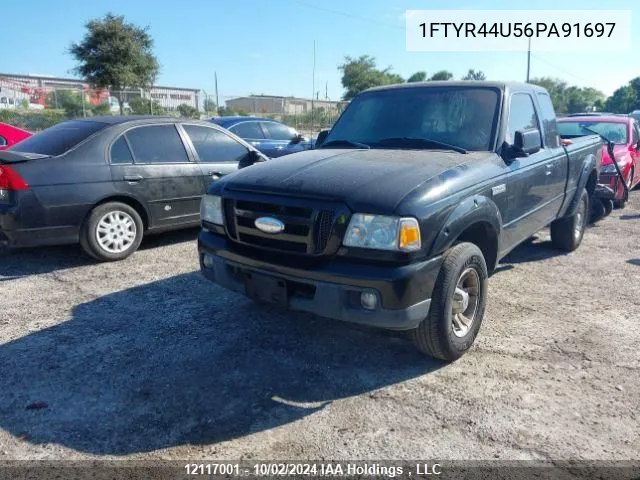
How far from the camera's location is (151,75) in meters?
28.9

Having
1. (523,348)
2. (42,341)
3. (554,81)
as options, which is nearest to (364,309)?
(523,348)

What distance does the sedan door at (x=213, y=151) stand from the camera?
6.46 metres

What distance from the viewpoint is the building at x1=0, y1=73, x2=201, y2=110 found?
77.5 ft

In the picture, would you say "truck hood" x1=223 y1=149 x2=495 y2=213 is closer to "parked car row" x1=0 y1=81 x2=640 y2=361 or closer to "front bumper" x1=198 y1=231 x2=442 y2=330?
"parked car row" x1=0 y1=81 x2=640 y2=361

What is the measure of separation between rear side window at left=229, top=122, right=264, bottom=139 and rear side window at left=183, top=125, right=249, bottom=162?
440cm

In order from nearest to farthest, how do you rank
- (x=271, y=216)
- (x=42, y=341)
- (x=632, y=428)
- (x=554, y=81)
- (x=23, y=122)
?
1. (x=632, y=428)
2. (x=271, y=216)
3. (x=42, y=341)
4. (x=23, y=122)
5. (x=554, y=81)

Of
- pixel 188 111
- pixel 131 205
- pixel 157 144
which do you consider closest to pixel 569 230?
pixel 157 144

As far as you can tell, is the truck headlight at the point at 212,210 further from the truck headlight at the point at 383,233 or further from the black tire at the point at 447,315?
the black tire at the point at 447,315

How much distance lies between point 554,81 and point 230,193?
87972 millimetres

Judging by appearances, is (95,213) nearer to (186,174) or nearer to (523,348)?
(186,174)

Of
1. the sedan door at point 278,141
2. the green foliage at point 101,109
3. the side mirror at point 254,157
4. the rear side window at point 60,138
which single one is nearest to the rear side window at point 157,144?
the rear side window at point 60,138

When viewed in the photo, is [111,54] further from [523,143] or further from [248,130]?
[523,143]

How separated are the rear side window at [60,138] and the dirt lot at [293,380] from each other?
1.50 metres

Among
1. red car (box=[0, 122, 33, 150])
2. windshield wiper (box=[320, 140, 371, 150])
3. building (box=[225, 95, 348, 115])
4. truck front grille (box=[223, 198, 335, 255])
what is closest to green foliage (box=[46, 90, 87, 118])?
building (box=[225, 95, 348, 115])
